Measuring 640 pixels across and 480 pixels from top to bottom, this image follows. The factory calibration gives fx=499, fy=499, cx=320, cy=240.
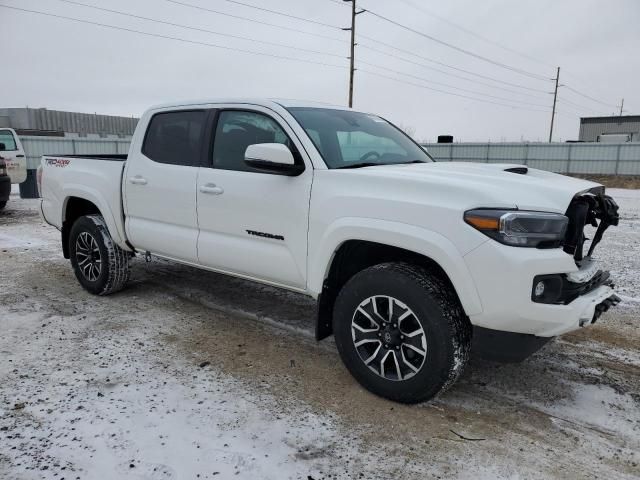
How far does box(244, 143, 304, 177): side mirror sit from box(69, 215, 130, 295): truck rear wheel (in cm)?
237

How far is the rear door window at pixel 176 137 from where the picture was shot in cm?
420

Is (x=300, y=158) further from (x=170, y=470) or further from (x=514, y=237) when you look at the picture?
(x=170, y=470)

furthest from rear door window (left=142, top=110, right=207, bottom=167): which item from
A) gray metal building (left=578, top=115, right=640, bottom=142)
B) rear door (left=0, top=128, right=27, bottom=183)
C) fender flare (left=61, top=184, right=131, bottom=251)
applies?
gray metal building (left=578, top=115, right=640, bottom=142)

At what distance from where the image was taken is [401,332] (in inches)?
118

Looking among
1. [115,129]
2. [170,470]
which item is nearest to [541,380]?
[170,470]

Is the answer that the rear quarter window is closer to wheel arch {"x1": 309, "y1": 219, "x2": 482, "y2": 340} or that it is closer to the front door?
the front door

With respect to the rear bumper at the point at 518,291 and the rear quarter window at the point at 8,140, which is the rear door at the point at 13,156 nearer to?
the rear quarter window at the point at 8,140

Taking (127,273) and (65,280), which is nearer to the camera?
(127,273)

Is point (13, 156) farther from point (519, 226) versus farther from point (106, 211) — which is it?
point (519, 226)

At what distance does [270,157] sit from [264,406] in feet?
5.21

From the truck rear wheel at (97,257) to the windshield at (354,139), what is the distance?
2.47 metres

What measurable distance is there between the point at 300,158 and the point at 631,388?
2.74 m

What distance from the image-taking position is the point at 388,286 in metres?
2.99

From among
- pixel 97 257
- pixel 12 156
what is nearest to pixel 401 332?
pixel 97 257
